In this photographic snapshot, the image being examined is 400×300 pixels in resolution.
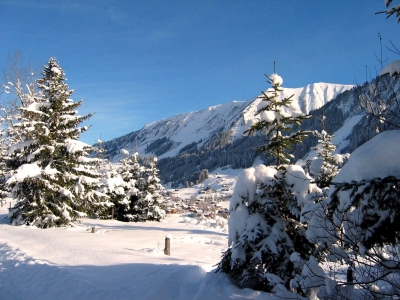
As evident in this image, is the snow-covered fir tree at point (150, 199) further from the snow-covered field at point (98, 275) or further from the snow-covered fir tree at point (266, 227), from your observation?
the snow-covered fir tree at point (266, 227)

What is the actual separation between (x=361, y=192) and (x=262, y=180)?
3.23 metres

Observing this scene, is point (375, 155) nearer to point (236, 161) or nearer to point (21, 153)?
point (21, 153)

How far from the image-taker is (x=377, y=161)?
3.09 meters

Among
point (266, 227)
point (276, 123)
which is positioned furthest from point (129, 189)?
point (266, 227)

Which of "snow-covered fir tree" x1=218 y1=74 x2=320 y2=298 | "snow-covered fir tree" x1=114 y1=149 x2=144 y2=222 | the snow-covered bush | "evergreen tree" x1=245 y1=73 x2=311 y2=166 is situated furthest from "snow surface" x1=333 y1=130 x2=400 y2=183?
"snow-covered fir tree" x1=114 y1=149 x2=144 y2=222

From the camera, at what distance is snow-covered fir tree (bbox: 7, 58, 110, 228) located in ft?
50.9

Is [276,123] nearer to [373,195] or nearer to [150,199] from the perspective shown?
[373,195]

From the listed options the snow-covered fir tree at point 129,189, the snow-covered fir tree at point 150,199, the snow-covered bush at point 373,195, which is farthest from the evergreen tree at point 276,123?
the snow-covered fir tree at point 129,189

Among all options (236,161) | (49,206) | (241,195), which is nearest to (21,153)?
(49,206)

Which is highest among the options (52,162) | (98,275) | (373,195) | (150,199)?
(52,162)

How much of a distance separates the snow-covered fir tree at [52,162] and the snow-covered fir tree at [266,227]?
1255cm

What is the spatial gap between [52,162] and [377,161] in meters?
16.9

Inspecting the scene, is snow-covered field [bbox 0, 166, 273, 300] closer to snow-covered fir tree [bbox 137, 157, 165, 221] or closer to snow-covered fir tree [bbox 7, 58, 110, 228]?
snow-covered fir tree [bbox 7, 58, 110, 228]

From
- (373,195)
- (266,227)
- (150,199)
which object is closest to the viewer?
(373,195)
